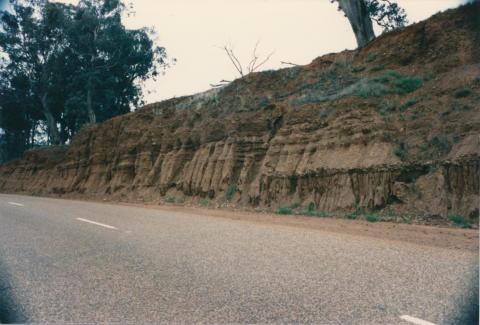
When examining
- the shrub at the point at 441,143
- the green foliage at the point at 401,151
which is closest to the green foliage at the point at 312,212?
the green foliage at the point at 401,151

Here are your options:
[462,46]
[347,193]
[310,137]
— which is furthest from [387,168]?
[462,46]

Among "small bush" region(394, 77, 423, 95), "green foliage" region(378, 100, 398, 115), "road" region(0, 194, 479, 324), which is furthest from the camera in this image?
"small bush" region(394, 77, 423, 95)

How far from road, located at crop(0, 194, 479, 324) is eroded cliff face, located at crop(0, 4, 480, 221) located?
4987mm

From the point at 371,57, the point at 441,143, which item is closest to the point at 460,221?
the point at 441,143

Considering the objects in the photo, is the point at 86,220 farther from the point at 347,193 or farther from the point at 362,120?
the point at 362,120

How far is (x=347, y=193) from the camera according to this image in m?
13.8

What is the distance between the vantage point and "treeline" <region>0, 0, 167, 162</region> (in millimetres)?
42250

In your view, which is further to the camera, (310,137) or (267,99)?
(267,99)

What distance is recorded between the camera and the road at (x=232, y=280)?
407 centimetres

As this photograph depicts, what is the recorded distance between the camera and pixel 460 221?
10484 mm

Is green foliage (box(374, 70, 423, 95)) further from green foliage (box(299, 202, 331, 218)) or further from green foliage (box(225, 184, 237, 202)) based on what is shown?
green foliage (box(225, 184, 237, 202))

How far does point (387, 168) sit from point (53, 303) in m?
10.8

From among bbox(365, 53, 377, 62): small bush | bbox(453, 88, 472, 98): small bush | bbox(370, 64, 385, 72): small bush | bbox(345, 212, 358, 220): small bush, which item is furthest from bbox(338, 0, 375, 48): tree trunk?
bbox(345, 212, 358, 220): small bush

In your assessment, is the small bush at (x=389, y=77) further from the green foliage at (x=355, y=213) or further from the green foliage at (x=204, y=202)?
the green foliage at (x=204, y=202)
